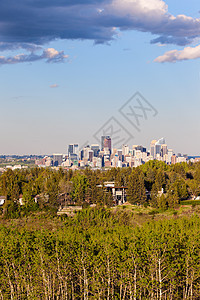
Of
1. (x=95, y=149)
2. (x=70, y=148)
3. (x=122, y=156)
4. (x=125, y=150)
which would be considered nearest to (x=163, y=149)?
(x=125, y=150)

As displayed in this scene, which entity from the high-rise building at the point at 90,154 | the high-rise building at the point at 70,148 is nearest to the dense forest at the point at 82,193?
the high-rise building at the point at 90,154

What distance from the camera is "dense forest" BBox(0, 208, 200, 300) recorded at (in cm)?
1614

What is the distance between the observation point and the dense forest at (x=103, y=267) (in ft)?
53.0

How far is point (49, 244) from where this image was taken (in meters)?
18.0

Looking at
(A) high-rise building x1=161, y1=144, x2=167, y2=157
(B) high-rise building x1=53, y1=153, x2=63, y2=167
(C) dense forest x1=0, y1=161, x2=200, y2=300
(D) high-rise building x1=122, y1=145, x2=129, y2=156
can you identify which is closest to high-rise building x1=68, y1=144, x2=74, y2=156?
(B) high-rise building x1=53, y1=153, x2=63, y2=167

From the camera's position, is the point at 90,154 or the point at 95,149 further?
the point at 95,149

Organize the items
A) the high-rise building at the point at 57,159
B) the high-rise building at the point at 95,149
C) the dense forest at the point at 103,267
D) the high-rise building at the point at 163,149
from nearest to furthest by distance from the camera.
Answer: the dense forest at the point at 103,267, the high-rise building at the point at 163,149, the high-rise building at the point at 95,149, the high-rise building at the point at 57,159

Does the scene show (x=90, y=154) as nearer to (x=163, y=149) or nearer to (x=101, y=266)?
(x=163, y=149)

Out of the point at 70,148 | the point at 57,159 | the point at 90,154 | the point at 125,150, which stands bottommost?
the point at 57,159

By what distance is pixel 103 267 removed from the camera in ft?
54.3

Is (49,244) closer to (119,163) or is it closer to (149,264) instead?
(149,264)

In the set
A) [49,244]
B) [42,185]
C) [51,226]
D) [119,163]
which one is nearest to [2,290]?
[49,244]

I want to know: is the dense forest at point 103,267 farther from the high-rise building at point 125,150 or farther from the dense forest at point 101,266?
the high-rise building at point 125,150

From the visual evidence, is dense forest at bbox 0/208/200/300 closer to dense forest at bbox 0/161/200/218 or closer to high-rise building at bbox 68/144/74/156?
dense forest at bbox 0/161/200/218
